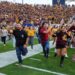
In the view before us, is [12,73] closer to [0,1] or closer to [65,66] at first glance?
[65,66]

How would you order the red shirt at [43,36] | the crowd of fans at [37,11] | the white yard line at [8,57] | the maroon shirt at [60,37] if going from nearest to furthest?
the maroon shirt at [60,37] < the white yard line at [8,57] < the red shirt at [43,36] < the crowd of fans at [37,11]

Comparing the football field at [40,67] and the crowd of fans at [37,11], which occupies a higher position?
the crowd of fans at [37,11]

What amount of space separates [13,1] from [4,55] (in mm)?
27235

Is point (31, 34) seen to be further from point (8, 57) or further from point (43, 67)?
point (43, 67)

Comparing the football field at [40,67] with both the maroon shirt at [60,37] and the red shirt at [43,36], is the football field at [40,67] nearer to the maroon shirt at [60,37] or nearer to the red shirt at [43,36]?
the red shirt at [43,36]

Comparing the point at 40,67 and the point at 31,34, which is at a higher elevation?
the point at 31,34

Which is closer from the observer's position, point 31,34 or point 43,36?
point 43,36

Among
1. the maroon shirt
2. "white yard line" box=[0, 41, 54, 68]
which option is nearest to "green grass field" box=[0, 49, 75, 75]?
"white yard line" box=[0, 41, 54, 68]

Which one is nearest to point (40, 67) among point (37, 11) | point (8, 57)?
point (8, 57)

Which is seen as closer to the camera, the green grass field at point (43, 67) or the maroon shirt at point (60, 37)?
the green grass field at point (43, 67)

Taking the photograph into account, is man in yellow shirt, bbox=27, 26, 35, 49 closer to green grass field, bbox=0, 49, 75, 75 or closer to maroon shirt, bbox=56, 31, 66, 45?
green grass field, bbox=0, 49, 75, 75

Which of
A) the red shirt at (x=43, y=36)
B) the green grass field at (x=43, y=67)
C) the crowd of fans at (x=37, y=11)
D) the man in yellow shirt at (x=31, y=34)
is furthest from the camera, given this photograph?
the crowd of fans at (x=37, y=11)

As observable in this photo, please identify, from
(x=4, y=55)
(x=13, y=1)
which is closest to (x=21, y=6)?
(x=13, y=1)

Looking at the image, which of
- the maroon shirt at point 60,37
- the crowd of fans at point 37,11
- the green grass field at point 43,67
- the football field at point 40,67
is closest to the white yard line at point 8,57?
the football field at point 40,67
